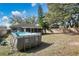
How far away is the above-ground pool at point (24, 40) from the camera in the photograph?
103 inches

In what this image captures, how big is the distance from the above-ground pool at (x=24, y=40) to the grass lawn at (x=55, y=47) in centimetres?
6

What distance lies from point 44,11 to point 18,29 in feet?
1.23

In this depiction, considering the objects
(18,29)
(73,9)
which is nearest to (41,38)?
(18,29)

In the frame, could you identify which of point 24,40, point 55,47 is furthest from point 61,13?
point 24,40

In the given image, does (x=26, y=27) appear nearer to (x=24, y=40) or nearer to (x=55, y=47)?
(x=24, y=40)

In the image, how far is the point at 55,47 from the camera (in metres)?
2.64

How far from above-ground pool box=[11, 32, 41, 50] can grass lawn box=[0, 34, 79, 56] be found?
6 centimetres

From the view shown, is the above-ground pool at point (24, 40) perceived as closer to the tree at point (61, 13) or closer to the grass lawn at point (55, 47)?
the grass lawn at point (55, 47)

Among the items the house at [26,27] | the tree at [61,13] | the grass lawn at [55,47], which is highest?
the tree at [61,13]

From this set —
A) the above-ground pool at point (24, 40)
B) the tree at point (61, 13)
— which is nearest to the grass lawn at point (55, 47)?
the above-ground pool at point (24, 40)

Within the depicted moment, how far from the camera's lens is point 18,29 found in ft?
8.61

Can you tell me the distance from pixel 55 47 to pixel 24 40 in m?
0.38

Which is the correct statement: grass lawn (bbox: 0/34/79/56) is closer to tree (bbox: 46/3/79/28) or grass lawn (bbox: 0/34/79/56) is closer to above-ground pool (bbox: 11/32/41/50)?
above-ground pool (bbox: 11/32/41/50)

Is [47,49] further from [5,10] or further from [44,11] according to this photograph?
[5,10]
